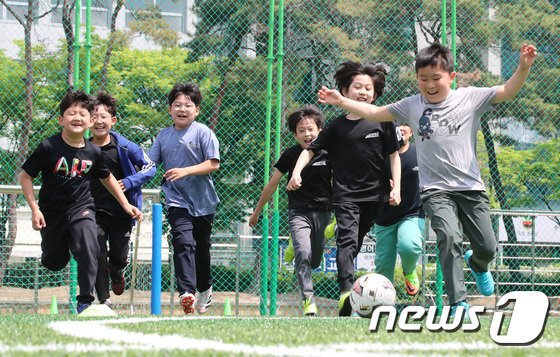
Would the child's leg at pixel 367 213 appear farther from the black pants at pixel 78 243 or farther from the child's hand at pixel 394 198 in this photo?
the black pants at pixel 78 243

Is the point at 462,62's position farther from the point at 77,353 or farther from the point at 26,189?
the point at 77,353

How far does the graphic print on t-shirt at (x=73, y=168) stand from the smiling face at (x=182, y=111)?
1.12 metres

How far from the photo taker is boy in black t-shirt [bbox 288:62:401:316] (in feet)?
18.1

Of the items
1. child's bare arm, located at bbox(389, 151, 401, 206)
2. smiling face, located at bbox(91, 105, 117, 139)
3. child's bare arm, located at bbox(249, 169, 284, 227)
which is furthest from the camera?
child's bare arm, located at bbox(249, 169, 284, 227)

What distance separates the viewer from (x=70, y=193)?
529 centimetres

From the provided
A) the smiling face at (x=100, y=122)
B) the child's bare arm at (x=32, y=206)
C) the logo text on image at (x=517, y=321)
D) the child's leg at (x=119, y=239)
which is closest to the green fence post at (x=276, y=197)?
the child's leg at (x=119, y=239)

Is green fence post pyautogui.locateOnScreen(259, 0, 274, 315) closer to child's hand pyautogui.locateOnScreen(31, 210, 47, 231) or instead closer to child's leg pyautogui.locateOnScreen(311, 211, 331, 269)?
child's leg pyautogui.locateOnScreen(311, 211, 331, 269)

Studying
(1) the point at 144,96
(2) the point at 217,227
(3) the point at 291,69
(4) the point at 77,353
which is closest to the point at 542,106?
(3) the point at 291,69

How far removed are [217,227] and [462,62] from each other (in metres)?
3.84

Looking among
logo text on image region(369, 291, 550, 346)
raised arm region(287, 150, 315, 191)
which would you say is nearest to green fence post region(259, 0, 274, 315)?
raised arm region(287, 150, 315, 191)

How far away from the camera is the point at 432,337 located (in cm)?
286

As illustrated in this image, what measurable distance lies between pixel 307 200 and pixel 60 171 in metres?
1.78

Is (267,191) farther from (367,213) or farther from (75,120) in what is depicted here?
(75,120)

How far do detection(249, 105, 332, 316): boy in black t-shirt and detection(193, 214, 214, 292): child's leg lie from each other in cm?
37
